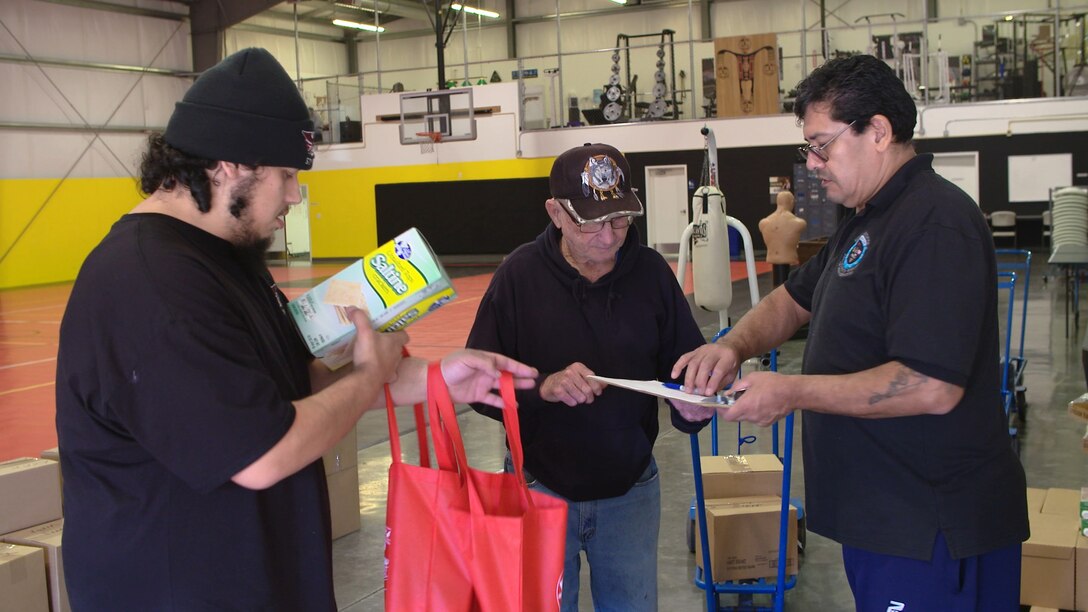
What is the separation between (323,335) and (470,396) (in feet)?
1.20

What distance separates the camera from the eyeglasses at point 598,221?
7.63 ft

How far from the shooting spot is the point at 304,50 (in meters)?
26.7

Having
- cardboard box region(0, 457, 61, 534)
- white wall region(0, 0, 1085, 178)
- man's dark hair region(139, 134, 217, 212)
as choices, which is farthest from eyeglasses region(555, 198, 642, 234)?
white wall region(0, 0, 1085, 178)

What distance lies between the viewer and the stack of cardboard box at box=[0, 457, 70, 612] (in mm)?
3191

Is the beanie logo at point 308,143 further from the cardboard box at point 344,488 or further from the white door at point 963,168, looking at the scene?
the white door at point 963,168

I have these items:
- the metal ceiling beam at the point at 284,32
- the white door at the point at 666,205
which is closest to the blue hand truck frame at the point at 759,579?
the white door at the point at 666,205

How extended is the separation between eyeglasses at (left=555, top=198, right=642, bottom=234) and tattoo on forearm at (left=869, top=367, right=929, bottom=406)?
77cm

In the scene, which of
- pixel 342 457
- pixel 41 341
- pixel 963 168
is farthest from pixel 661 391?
pixel 963 168

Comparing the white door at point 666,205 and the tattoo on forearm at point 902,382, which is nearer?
the tattoo on forearm at point 902,382

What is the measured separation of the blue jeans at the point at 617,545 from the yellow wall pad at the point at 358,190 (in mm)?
19029

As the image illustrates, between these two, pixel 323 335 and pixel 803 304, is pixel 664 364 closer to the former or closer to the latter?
pixel 803 304

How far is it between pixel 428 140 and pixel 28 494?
19188 millimetres

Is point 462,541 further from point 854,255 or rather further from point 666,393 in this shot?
point 854,255

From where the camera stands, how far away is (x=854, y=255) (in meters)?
1.96
